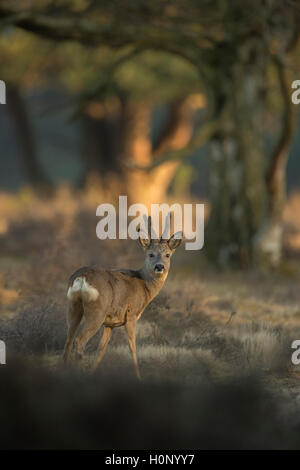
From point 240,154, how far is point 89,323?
8.53 meters

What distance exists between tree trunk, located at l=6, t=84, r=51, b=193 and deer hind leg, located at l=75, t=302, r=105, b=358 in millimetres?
22215

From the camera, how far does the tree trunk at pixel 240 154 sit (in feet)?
48.5

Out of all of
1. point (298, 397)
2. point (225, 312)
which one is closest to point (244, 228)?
point (225, 312)

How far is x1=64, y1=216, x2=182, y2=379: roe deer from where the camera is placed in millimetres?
6977

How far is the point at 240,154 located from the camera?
14836 millimetres

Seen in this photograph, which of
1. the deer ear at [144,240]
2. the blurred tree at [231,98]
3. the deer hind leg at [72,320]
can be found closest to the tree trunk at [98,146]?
the blurred tree at [231,98]

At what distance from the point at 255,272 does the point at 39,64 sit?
1261 cm

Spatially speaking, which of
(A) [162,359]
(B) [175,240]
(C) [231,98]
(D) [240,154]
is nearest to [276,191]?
(D) [240,154]

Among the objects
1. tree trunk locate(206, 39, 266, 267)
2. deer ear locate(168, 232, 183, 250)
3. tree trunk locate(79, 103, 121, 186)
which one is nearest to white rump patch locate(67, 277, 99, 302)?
deer ear locate(168, 232, 183, 250)

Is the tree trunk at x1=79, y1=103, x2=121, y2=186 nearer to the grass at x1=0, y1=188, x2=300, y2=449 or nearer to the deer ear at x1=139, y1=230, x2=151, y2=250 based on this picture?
the grass at x1=0, y1=188, x2=300, y2=449

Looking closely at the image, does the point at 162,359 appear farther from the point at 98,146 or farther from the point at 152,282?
the point at 98,146
